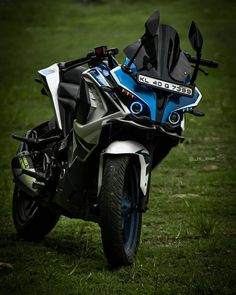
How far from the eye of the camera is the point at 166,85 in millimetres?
6062

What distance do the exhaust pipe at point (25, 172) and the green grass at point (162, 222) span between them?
42 cm

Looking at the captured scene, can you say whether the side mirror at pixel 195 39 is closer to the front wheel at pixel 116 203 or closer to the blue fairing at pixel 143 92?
the blue fairing at pixel 143 92

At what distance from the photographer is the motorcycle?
19.5ft

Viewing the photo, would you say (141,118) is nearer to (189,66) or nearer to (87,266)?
(189,66)

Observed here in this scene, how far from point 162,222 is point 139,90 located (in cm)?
214

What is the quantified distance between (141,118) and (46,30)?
20.4m

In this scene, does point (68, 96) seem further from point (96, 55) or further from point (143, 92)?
point (143, 92)

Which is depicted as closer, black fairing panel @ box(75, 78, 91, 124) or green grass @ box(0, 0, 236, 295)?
green grass @ box(0, 0, 236, 295)

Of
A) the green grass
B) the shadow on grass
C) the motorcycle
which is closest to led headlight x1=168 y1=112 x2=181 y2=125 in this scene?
the motorcycle

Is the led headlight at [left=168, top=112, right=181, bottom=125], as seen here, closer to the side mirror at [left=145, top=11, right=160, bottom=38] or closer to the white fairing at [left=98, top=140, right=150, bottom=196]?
the white fairing at [left=98, top=140, right=150, bottom=196]

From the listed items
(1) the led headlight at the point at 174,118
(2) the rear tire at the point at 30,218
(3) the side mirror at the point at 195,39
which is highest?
(3) the side mirror at the point at 195,39

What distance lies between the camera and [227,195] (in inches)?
359

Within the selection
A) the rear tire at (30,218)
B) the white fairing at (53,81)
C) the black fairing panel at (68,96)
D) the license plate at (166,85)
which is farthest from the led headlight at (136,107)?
the rear tire at (30,218)

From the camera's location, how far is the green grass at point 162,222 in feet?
19.5
